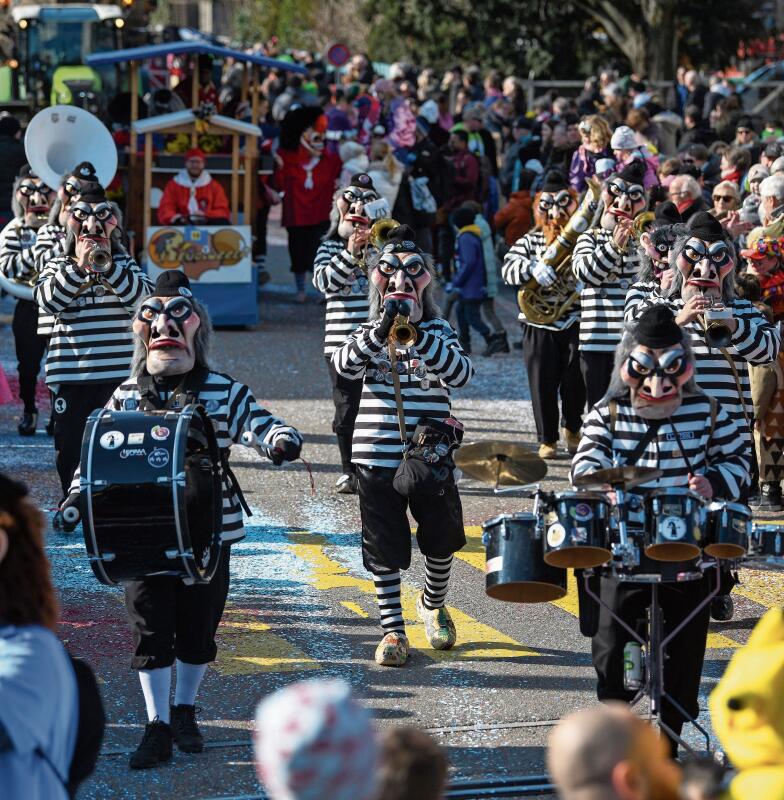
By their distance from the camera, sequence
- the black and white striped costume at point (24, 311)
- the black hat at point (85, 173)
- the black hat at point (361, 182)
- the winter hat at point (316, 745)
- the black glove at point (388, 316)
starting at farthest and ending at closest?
the black and white striped costume at point (24, 311)
the black hat at point (361, 182)
the black hat at point (85, 173)
the black glove at point (388, 316)
the winter hat at point (316, 745)

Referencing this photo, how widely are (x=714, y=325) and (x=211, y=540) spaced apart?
A: 8.93 ft

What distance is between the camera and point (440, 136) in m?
19.9

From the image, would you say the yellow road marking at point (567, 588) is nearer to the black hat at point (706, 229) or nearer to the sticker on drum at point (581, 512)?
the sticker on drum at point (581, 512)

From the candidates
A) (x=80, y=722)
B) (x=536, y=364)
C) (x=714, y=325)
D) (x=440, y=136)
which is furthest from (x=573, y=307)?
(x=440, y=136)

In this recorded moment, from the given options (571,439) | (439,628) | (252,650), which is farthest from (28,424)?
(439,628)

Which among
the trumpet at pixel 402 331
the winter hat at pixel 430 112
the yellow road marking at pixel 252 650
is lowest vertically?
the yellow road marking at pixel 252 650

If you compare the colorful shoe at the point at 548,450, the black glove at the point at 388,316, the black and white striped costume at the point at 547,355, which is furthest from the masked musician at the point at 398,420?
the colorful shoe at the point at 548,450

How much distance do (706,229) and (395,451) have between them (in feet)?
5.99

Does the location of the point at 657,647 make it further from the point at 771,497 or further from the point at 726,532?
the point at 771,497

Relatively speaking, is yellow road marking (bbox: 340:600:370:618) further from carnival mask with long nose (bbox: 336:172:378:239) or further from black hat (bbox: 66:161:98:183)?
black hat (bbox: 66:161:98:183)

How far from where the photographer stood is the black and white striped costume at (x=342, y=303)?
30.2 ft

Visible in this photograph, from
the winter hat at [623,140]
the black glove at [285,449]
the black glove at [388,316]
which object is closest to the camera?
the black glove at [285,449]

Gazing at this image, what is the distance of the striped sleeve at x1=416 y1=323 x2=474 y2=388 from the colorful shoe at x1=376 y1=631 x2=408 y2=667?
109 centimetres

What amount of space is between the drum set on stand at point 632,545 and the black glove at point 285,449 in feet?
2.41
